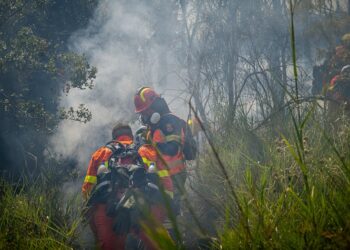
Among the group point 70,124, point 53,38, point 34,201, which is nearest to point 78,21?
point 53,38

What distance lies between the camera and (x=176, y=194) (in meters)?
3.80

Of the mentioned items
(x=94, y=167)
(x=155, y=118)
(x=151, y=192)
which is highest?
(x=155, y=118)

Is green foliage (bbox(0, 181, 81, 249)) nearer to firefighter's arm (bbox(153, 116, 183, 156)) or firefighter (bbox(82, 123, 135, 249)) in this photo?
firefighter (bbox(82, 123, 135, 249))

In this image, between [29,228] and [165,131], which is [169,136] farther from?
[29,228]

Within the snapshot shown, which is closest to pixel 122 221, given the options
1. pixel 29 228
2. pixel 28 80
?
pixel 29 228

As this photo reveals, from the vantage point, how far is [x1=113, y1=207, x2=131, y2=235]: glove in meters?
3.03

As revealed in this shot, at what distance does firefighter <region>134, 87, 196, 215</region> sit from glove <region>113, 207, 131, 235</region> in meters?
0.55

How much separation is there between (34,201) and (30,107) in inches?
175

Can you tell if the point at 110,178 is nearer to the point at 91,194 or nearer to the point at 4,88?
the point at 91,194

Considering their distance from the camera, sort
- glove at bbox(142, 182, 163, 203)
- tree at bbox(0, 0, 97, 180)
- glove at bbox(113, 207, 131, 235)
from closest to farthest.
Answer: glove at bbox(113, 207, 131, 235), glove at bbox(142, 182, 163, 203), tree at bbox(0, 0, 97, 180)

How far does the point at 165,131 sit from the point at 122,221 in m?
1.19

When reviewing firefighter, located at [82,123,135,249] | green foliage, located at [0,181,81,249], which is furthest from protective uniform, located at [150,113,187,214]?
green foliage, located at [0,181,81,249]

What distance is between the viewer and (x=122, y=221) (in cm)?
307

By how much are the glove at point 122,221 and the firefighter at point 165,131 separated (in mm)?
547
